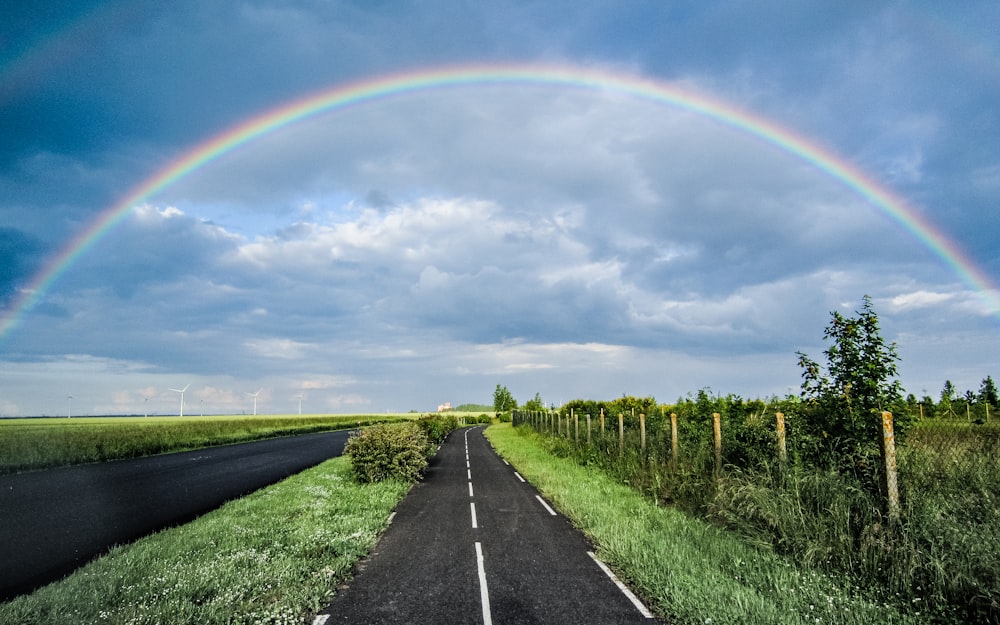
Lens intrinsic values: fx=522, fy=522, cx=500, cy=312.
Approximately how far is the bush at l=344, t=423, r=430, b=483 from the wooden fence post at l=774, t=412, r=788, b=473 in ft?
38.2

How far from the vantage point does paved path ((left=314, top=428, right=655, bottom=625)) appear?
20.3 feet

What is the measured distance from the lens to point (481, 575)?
768cm

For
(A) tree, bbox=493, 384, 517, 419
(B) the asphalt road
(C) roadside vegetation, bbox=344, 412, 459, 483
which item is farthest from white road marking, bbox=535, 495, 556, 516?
(A) tree, bbox=493, 384, 517, 419

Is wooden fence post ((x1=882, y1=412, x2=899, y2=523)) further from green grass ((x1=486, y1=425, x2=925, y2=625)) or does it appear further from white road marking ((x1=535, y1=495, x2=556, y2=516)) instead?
white road marking ((x1=535, y1=495, x2=556, y2=516))

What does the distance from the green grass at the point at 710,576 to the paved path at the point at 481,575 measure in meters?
0.44

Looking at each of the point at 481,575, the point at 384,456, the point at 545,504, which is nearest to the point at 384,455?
the point at 384,456

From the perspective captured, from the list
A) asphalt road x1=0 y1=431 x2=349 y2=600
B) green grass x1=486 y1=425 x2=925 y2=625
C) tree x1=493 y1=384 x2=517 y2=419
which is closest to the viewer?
green grass x1=486 y1=425 x2=925 y2=625

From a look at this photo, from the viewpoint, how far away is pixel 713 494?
35.7 feet

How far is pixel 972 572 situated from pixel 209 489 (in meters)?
19.7

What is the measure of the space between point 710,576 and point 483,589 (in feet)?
9.88

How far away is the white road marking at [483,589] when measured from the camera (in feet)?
19.9

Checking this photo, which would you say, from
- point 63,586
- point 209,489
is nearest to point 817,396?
point 63,586

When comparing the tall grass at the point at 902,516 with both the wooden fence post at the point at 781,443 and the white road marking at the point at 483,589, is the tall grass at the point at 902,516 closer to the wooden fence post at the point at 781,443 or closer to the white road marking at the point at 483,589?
the wooden fence post at the point at 781,443

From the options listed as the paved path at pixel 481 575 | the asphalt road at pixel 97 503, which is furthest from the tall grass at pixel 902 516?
the asphalt road at pixel 97 503
